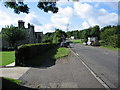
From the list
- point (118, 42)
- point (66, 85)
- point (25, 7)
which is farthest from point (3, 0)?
point (118, 42)

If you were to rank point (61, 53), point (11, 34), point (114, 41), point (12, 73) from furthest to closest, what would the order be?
point (11, 34), point (114, 41), point (61, 53), point (12, 73)

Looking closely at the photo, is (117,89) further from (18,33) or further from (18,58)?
(18,33)

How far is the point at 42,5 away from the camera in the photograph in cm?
587

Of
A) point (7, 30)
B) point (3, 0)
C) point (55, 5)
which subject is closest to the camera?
point (3, 0)

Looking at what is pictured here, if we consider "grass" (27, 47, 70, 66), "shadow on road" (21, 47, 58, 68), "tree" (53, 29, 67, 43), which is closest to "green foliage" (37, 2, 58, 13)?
"shadow on road" (21, 47, 58, 68)

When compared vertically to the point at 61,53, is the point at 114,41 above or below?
above

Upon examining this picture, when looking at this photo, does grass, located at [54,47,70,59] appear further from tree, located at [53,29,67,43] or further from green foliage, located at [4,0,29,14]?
tree, located at [53,29,67,43]

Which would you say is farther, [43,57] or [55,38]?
[55,38]

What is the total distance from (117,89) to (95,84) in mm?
882

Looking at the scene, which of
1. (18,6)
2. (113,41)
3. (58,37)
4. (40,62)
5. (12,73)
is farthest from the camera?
(58,37)

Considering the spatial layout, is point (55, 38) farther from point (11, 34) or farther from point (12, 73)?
point (12, 73)

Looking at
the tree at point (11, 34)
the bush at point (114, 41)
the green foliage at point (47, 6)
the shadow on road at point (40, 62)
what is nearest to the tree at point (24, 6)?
the green foliage at point (47, 6)

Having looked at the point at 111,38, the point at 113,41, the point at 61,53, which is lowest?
the point at 61,53

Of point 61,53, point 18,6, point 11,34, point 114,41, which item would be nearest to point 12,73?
point 18,6
